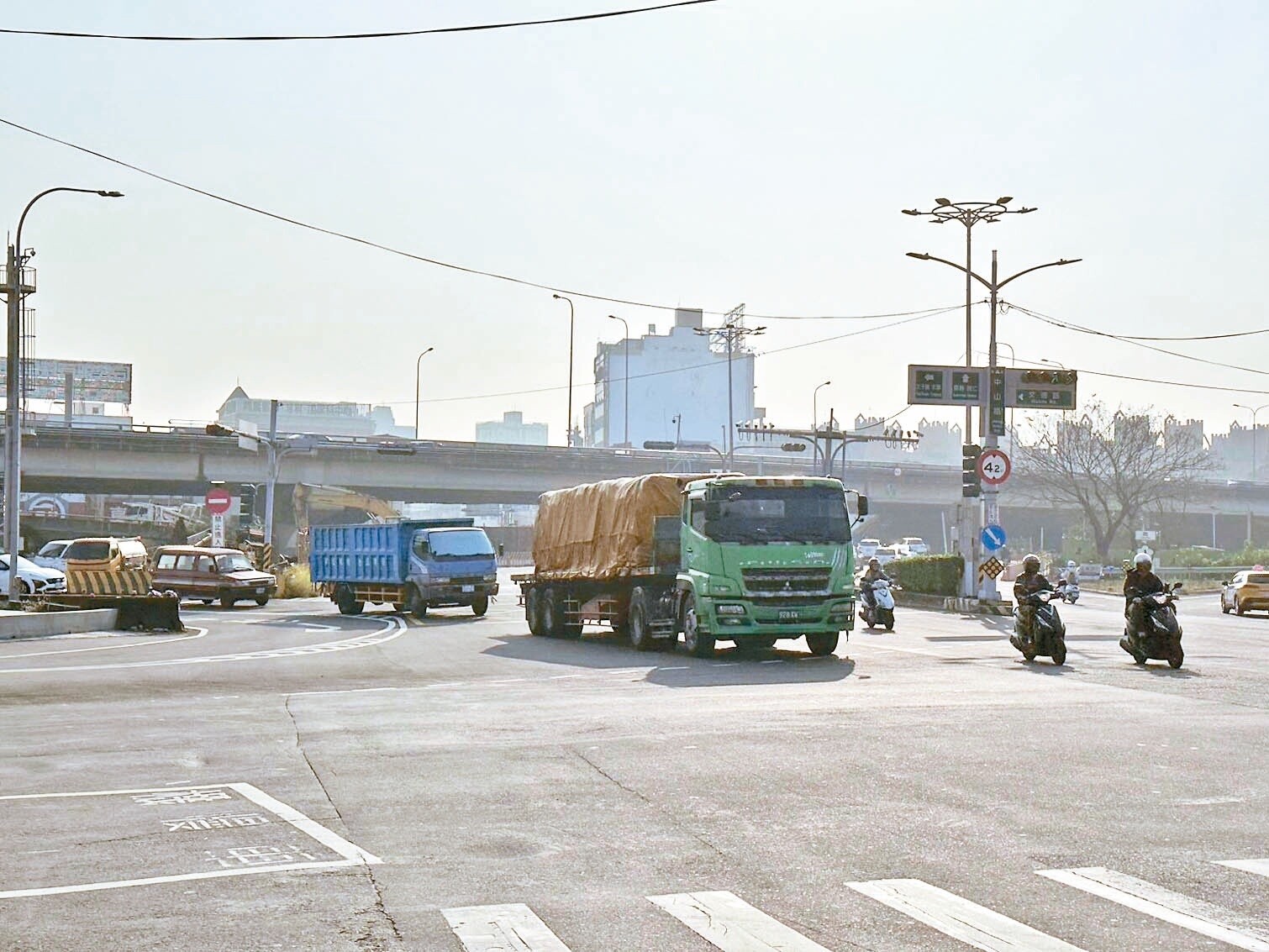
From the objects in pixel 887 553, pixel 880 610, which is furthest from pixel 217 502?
pixel 887 553

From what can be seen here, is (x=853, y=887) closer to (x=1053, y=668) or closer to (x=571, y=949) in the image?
(x=571, y=949)

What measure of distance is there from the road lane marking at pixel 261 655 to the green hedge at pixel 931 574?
20.3 meters

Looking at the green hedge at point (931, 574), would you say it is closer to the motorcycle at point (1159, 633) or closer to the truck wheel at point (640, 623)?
the truck wheel at point (640, 623)

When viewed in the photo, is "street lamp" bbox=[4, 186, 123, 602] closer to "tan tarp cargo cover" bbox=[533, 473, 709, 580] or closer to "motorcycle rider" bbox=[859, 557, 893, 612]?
"tan tarp cargo cover" bbox=[533, 473, 709, 580]

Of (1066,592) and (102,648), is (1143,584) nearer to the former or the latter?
(1066,592)

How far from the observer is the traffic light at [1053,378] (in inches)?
1911

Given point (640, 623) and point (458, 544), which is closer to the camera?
point (640, 623)

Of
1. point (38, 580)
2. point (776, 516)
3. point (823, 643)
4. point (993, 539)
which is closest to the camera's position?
point (776, 516)

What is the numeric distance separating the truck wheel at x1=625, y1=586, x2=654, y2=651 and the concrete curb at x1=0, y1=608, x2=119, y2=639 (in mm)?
11729

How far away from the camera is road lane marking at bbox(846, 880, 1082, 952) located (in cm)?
597

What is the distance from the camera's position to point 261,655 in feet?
82.2

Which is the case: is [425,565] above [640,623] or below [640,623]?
above

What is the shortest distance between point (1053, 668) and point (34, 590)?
103ft

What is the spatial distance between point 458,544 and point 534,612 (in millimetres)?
7884
